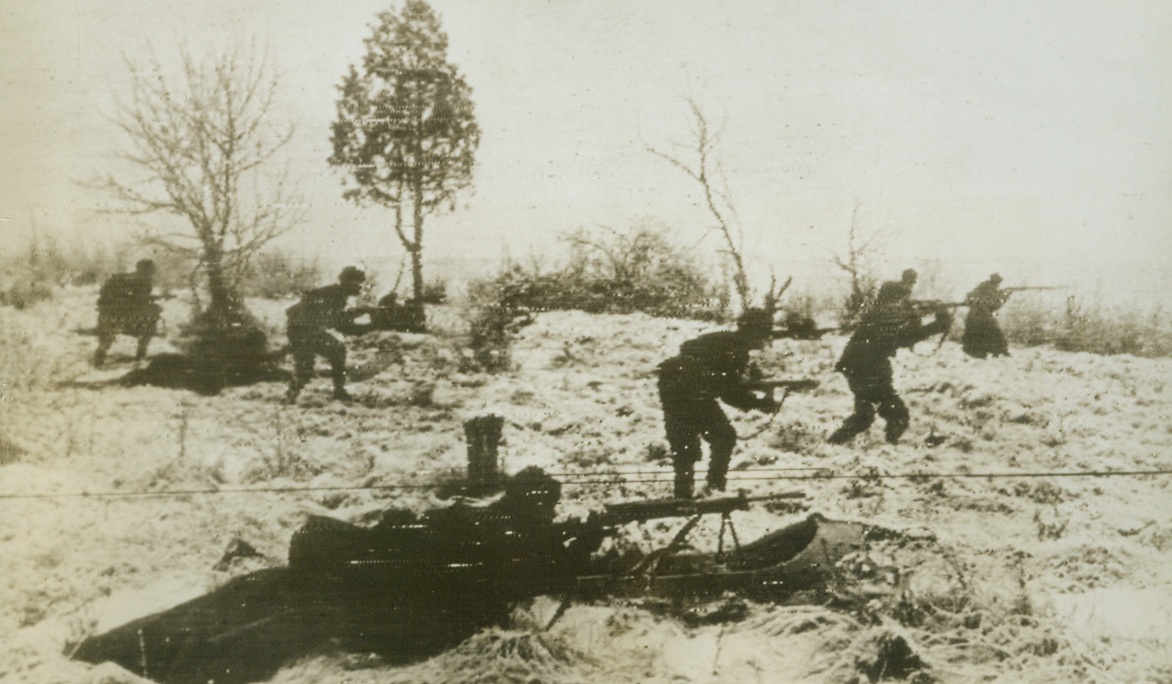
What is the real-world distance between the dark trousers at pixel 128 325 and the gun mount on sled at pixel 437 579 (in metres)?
1.13

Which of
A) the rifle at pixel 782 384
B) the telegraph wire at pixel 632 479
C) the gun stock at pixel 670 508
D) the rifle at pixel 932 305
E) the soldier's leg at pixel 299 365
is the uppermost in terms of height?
the rifle at pixel 932 305

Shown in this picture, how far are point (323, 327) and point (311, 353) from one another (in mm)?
131

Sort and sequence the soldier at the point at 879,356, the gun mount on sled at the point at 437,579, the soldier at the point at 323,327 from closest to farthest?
the gun mount on sled at the point at 437,579
the soldier at the point at 323,327
the soldier at the point at 879,356

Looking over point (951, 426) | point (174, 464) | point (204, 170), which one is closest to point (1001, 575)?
point (951, 426)

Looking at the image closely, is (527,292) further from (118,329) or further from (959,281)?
(959,281)

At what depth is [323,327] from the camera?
2918 mm

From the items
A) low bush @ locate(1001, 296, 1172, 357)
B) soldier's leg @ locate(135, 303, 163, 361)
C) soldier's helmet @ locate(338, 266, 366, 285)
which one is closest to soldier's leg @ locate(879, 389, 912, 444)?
low bush @ locate(1001, 296, 1172, 357)

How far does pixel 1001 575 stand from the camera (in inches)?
117

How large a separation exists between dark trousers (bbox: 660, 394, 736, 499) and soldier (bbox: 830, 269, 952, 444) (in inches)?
20.9

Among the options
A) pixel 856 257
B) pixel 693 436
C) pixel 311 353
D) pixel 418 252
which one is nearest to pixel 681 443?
pixel 693 436

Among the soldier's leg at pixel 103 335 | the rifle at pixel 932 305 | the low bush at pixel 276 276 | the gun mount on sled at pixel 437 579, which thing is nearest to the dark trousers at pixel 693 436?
the gun mount on sled at pixel 437 579

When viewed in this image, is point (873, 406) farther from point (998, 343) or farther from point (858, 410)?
point (998, 343)

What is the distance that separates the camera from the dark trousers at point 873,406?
301 centimetres

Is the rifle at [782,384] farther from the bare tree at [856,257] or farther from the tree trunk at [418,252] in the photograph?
the tree trunk at [418,252]
